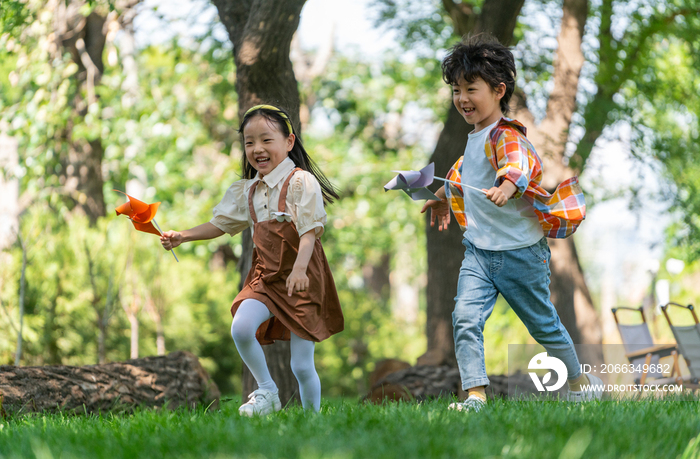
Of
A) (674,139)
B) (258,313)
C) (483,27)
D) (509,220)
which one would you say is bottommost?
(258,313)

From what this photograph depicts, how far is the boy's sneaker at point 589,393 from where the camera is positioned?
3.57m

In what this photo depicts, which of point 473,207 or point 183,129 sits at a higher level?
point 183,129

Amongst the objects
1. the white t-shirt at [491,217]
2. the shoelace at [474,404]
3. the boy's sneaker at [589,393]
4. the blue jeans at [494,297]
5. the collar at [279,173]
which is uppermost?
the collar at [279,173]

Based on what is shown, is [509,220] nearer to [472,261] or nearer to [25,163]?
[472,261]

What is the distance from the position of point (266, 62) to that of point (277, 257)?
179 centimetres

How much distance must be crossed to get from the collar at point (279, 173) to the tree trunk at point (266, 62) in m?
1.02

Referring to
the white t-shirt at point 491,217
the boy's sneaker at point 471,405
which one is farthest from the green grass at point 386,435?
the white t-shirt at point 491,217

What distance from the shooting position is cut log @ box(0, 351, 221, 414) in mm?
3984

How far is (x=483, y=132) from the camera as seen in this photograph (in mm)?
3422

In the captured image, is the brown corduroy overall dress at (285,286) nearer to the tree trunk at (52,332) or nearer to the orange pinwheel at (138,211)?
the orange pinwheel at (138,211)

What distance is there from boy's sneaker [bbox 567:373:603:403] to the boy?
0.48ft

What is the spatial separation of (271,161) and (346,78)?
10821mm

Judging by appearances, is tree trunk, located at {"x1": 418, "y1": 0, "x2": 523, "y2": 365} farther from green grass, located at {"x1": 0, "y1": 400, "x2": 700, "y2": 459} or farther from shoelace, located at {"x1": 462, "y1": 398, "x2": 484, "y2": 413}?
green grass, located at {"x1": 0, "y1": 400, "x2": 700, "y2": 459}

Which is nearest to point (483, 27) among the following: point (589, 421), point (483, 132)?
point (483, 132)
